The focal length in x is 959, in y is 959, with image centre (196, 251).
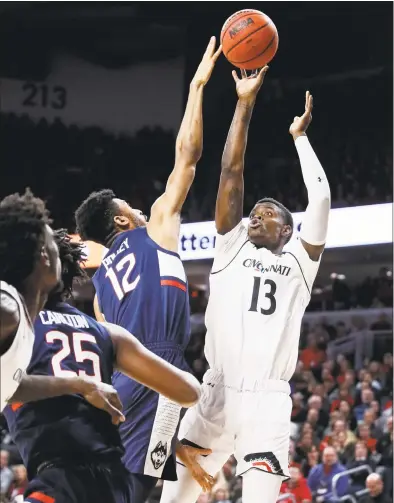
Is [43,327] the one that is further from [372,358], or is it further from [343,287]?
[343,287]

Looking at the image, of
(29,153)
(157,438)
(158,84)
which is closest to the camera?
(157,438)

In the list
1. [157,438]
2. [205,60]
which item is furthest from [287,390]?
[205,60]

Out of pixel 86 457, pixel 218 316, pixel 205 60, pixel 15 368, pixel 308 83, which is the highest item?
pixel 308 83

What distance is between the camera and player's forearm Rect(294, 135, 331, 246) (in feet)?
16.5

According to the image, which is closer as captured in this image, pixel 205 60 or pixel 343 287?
pixel 205 60

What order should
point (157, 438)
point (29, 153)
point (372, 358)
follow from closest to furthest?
point (157, 438)
point (372, 358)
point (29, 153)

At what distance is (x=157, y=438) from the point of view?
4414 millimetres

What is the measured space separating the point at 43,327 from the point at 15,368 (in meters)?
0.38

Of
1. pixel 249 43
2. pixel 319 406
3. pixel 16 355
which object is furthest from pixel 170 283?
pixel 319 406

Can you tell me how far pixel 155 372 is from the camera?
311cm

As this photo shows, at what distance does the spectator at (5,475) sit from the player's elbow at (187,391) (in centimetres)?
855

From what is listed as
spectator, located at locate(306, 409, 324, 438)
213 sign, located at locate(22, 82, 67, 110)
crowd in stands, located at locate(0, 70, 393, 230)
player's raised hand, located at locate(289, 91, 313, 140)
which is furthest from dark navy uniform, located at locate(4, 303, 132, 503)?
213 sign, located at locate(22, 82, 67, 110)

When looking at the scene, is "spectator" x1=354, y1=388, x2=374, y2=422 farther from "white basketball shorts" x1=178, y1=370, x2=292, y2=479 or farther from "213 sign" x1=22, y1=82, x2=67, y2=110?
"213 sign" x1=22, y1=82, x2=67, y2=110

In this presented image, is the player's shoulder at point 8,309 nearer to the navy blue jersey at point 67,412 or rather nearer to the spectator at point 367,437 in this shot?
the navy blue jersey at point 67,412
